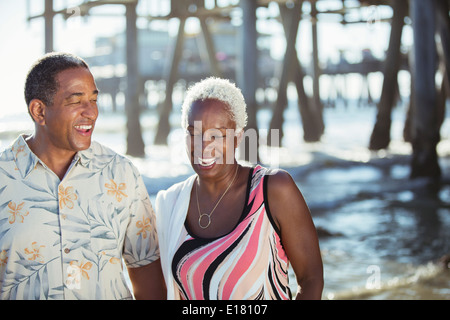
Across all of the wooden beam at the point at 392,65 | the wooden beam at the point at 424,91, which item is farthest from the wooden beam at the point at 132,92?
the wooden beam at the point at 424,91

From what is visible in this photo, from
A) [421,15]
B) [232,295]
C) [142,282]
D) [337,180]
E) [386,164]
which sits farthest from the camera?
[386,164]

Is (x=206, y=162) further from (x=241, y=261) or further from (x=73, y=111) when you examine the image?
(x=73, y=111)

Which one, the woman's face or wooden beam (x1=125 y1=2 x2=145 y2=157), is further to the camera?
wooden beam (x1=125 y1=2 x2=145 y2=157)

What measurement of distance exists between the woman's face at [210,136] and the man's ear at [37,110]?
21.1 inches

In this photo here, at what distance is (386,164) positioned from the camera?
36.7 feet

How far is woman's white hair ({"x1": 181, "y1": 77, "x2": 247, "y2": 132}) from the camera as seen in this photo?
2.09m

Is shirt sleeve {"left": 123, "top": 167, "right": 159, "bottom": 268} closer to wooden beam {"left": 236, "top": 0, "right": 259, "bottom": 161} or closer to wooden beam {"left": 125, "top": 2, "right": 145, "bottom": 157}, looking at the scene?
wooden beam {"left": 236, "top": 0, "right": 259, "bottom": 161}

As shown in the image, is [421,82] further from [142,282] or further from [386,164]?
[142,282]

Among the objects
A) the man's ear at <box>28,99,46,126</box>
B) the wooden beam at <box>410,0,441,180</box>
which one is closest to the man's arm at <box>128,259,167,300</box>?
the man's ear at <box>28,99,46,126</box>

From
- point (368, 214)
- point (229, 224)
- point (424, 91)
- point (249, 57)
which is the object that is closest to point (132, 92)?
point (249, 57)

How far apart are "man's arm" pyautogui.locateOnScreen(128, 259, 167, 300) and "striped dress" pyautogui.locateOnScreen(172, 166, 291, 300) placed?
26 cm

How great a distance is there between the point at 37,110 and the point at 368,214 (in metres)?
5.58

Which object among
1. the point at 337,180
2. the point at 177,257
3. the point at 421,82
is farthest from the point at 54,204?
the point at 337,180
